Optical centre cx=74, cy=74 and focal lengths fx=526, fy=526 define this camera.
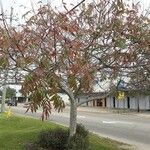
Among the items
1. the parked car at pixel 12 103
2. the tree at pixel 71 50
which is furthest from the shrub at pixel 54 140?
the parked car at pixel 12 103

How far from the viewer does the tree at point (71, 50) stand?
819cm

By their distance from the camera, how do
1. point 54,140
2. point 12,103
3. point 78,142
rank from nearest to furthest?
1. point 78,142
2. point 54,140
3. point 12,103

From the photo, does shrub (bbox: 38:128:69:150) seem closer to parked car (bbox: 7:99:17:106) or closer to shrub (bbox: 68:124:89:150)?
shrub (bbox: 68:124:89:150)

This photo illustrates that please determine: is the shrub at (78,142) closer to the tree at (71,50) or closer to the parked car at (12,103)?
the tree at (71,50)

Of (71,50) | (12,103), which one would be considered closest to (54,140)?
(71,50)

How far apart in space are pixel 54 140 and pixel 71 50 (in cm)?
668

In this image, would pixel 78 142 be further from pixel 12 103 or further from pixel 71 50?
pixel 12 103

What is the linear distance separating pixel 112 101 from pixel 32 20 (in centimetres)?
5330

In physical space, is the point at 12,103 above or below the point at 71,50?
above

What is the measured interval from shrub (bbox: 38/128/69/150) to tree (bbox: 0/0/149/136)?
407 mm

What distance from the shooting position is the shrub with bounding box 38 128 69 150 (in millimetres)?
15041

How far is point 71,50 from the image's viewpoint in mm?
8805

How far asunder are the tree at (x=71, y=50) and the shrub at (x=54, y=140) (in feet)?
1.34

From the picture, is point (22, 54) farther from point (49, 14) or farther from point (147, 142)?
point (147, 142)
